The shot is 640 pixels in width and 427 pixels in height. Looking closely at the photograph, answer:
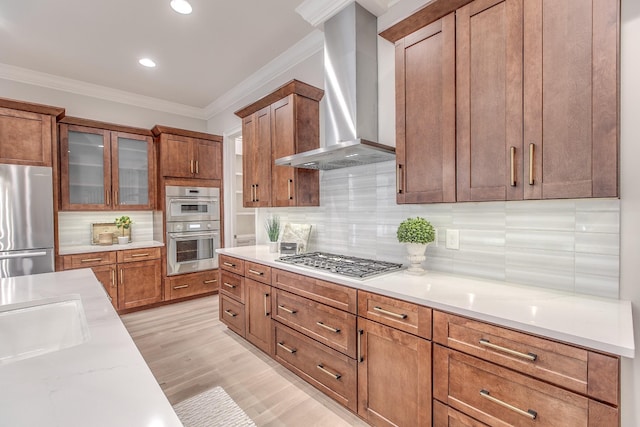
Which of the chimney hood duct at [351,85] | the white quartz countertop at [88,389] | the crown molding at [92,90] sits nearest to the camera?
the white quartz countertop at [88,389]

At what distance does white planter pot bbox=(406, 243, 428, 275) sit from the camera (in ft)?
6.18

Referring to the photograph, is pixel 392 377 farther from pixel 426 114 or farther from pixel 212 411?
pixel 426 114

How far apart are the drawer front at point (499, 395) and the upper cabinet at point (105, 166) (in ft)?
13.7

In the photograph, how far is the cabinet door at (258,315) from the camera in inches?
97.7

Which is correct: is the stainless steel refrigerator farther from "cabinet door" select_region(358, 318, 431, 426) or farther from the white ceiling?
"cabinet door" select_region(358, 318, 431, 426)

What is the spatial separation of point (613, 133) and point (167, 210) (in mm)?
4233

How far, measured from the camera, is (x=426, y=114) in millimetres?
1738

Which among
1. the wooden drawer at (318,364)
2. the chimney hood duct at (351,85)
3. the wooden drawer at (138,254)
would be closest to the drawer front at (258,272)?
the wooden drawer at (318,364)

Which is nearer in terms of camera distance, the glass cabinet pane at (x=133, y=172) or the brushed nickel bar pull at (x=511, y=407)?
the brushed nickel bar pull at (x=511, y=407)

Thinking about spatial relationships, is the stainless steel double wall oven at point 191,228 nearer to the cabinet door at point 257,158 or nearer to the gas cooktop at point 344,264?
the cabinet door at point 257,158

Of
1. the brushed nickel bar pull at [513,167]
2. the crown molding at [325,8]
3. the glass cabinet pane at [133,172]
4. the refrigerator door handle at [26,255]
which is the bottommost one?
the refrigerator door handle at [26,255]

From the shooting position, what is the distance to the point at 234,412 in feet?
6.30

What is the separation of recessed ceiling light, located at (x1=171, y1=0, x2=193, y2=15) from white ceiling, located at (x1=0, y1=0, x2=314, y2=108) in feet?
0.15

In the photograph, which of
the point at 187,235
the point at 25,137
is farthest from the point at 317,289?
the point at 25,137
